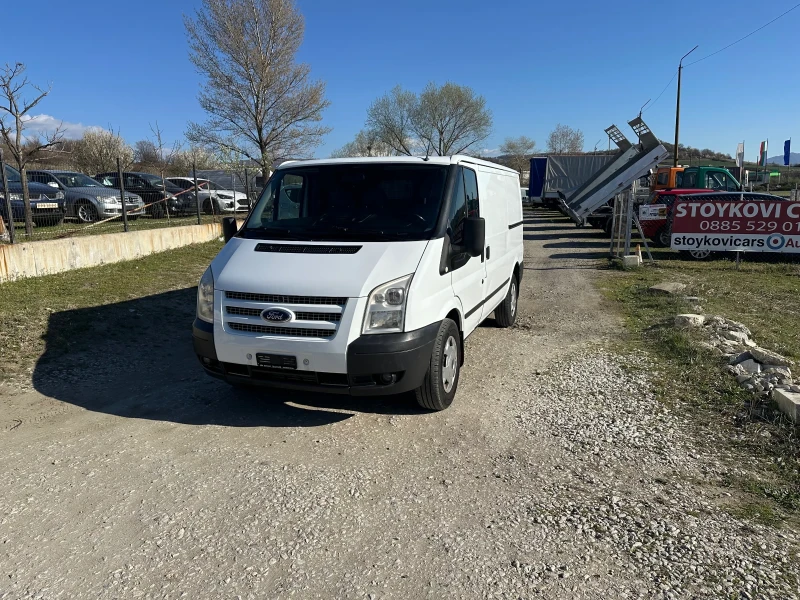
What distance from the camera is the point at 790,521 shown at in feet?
10.3

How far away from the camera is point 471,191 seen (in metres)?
5.48

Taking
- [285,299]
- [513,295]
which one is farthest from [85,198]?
[285,299]

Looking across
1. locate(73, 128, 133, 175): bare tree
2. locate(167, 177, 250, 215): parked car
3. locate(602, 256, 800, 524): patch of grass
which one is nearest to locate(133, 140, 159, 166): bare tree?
locate(73, 128, 133, 175): bare tree

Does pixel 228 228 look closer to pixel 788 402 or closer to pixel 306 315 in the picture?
pixel 306 315

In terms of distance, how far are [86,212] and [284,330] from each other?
12466 millimetres

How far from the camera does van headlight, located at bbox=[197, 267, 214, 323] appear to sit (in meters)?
4.45

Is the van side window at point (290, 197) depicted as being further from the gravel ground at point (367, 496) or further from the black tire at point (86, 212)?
the black tire at point (86, 212)

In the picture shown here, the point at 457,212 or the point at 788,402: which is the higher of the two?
the point at 457,212

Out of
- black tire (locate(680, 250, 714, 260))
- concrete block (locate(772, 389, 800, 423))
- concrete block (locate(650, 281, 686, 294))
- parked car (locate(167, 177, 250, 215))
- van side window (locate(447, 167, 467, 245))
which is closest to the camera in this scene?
concrete block (locate(772, 389, 800, 423))

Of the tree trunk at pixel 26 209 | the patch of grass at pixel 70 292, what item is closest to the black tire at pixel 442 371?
the patch of grass at pixel 70 292

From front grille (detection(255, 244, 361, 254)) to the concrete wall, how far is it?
6105mm

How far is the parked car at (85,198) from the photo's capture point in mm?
13719

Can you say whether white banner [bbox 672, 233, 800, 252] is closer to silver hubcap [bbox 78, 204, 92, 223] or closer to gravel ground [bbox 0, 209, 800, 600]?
gravel ground [bbox 0, 209, 800, 600]

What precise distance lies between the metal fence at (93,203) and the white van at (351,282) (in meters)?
3.10
